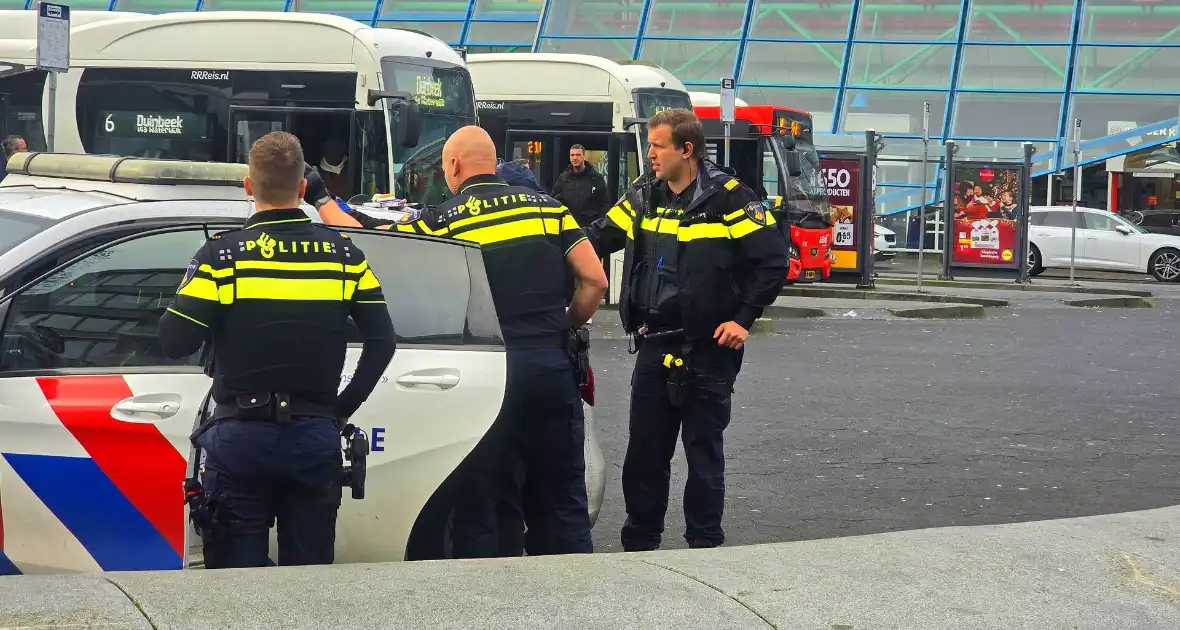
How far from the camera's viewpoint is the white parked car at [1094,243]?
30.1 meters

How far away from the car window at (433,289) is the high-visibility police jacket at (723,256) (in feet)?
3.39

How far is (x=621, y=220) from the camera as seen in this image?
6.65 meters

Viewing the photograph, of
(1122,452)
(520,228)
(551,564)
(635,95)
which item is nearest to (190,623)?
(551,564)

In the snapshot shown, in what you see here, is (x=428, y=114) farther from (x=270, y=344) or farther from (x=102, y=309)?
(x=270, y=344)

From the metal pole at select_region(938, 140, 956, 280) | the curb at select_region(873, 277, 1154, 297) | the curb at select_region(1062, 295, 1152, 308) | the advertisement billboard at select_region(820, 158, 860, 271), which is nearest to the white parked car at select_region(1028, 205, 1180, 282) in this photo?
the metal pole at select_region(938, 140, 956, 280)

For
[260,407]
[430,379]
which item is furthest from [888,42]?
[260,407]

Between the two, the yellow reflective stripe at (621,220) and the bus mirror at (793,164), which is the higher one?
the bus mirror at (793,164)

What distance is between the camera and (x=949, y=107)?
115ft

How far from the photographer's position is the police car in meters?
5.04

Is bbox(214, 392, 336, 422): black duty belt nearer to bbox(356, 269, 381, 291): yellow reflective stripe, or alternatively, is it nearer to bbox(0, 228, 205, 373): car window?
bbox(356, 269, 381, 291): yellow reflective stripe

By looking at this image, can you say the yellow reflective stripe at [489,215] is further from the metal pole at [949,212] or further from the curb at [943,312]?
the metal pole at [949,212]

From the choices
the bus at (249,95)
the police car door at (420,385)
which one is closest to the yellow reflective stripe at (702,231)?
the police car door at (420,385)

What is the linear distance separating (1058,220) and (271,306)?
27.9 metres

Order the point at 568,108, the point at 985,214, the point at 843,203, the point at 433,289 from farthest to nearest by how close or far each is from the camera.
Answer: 1. the point at 985,214
2. the point at 843,203
3. the point at 568,108
4. the point at 433,289
